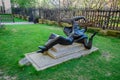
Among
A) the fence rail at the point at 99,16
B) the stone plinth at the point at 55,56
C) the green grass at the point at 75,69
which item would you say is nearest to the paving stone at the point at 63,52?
the stone plinth at the point at 55,56

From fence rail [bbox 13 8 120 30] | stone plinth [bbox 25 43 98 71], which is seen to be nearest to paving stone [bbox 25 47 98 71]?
stone plinth [bbox 25 43 98 71]

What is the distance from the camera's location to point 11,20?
13.0 metres

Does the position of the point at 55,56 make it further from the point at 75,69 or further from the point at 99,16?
the point at 99,16

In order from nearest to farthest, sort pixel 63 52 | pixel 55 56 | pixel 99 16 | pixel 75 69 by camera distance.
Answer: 1. pixel 75 69
2. pixel 55 56
3. pixel 63 52
4. pixel 99 16

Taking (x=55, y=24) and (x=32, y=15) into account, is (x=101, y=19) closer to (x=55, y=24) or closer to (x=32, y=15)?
(x=55, y=24)

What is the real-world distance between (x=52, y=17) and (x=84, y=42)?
25.5 feet

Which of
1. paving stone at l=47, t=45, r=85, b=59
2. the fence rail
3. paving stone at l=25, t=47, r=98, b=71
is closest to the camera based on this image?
paving stone at l=25, t=47, r=98, b=71

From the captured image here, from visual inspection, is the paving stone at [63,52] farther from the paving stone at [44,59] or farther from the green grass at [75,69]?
the green grass at [75,69]

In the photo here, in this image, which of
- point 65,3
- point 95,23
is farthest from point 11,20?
point 95,23

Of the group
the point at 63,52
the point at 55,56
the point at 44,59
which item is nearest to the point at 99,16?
the point at 63,52

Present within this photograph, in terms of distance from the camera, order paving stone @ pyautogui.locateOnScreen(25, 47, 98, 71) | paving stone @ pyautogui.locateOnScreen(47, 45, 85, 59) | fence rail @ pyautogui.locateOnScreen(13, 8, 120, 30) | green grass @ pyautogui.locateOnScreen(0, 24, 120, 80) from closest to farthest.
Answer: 1. green grass @ pyautogui.locateOnScreen(0, 24, 120, 80)
2. paving stone @ pyautogui.locateOnScreen(25, 47, 98, 71)
3. paving stone @ pyautogui.locateOnScreen(47, 45, 85, 59)
4. fence rail @ pyautogui.locateOnScreen(13, 8, 120, 30)

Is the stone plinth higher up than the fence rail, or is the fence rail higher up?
the fence rail

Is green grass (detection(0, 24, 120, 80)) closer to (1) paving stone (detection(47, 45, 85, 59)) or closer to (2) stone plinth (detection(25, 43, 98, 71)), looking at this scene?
(2) stone plinth (detection(25, 43, 98, 71))

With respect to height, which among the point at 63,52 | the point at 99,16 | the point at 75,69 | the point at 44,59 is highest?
the point at 99,16
